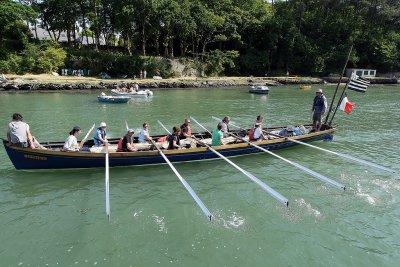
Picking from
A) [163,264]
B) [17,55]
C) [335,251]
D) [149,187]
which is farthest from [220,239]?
[17,55]

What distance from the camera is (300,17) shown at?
253 feet

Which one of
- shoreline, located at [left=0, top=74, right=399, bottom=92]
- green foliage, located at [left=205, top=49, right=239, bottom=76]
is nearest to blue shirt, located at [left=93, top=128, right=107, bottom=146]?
shoreline, located at [left=0, top=74, right=399, bottom=92]

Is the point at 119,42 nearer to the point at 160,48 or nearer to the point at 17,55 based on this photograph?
the point at 160,48

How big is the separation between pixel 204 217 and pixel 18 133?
7.36m

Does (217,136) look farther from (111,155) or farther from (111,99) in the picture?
(111,99)

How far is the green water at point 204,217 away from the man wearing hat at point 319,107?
2.23 m

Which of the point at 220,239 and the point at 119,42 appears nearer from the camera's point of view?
the point at 220,239

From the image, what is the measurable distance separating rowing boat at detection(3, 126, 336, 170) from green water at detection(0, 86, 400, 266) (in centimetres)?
35

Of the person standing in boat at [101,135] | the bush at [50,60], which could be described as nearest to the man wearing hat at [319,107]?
the person standing in boat at [101,135]

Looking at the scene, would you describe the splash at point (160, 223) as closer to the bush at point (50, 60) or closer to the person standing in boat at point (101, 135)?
the person standing in boat at point (101, 135)

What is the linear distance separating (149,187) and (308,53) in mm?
68728

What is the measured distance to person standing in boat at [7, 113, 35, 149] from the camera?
40.0 ft

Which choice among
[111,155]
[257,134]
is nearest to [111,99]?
[257,134]

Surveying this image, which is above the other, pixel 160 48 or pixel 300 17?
pixel 300 17
